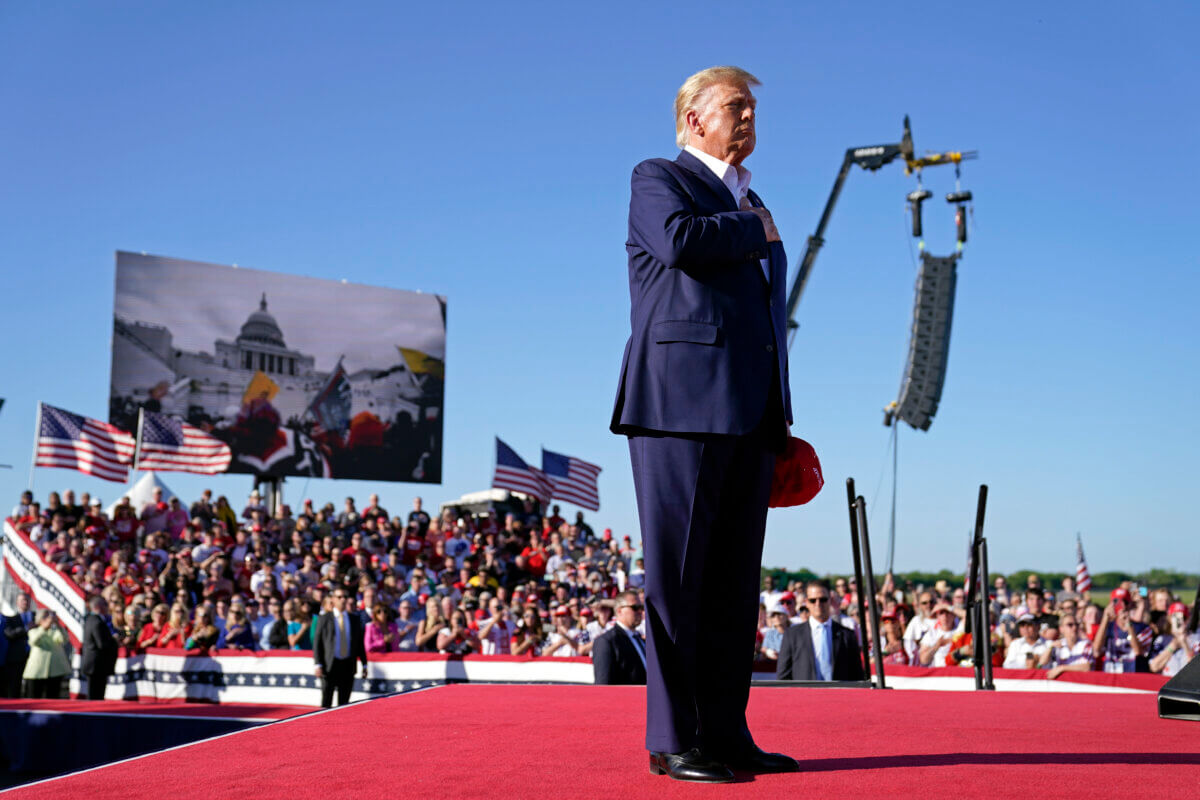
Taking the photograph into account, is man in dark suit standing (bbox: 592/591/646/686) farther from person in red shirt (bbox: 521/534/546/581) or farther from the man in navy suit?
person in red shirt (bbox: 521/534/546/581)

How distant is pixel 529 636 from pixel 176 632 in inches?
184

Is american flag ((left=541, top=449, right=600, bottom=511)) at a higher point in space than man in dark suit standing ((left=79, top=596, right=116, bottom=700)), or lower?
higher

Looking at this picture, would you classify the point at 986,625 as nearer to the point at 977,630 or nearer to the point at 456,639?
the point at 977,630

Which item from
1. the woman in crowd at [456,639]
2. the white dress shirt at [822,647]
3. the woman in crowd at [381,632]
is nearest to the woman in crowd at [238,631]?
the woman in crowd at [381,632]

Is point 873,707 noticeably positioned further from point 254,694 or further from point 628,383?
point 254,694

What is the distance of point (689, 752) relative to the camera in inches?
90.0

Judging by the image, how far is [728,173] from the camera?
8.54 ft

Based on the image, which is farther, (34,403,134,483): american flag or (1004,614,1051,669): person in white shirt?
(34,403,134,483): american flag

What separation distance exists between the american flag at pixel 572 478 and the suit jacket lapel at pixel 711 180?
76.3ft

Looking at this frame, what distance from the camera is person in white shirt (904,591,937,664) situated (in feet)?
34.2

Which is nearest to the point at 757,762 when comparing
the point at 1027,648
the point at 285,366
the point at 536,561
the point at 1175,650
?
the point at 1175,650

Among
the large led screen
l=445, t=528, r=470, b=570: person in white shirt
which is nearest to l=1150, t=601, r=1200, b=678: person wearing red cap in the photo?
l=445, t=528, r=470, b=570: person in white shirt

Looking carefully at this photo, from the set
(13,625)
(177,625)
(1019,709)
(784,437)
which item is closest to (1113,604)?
(1019,709)

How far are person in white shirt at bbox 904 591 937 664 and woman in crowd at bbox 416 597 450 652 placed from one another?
4.93 meters
